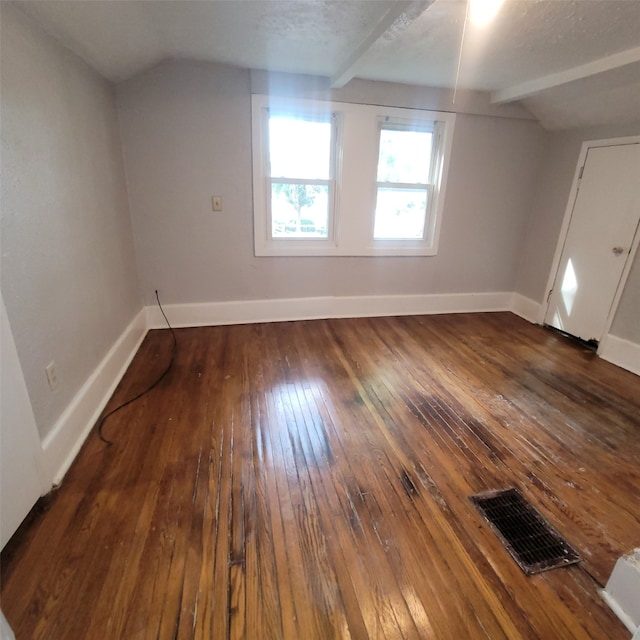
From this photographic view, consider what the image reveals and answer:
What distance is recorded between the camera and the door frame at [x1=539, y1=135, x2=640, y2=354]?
3.00 metres

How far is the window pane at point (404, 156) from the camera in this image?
3521 millimetres

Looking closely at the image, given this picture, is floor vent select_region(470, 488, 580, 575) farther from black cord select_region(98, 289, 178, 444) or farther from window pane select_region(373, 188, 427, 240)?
window pane select_region(373, 188, 427, 240)

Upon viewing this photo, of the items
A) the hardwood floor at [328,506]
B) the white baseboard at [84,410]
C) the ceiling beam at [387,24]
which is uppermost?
the ceiling beam at [387,24]

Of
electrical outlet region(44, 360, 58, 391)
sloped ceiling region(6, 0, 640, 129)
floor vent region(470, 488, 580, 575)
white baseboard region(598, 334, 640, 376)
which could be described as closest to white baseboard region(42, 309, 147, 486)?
electrical outlet region(44, 360, 58, 391)

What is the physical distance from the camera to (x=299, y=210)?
3525 mm

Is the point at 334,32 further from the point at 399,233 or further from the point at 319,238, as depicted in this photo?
the point at 399,233

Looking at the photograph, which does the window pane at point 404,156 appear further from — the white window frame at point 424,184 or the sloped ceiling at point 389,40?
the sloped ceiling at point 389,40

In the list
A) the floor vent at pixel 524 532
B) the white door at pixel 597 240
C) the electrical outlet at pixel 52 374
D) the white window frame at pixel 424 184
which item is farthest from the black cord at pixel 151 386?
the white door at pixel 597 240

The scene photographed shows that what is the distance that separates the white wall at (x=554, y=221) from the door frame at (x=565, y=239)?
0.12 ft

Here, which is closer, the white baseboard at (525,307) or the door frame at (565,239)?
the door frame at (565,239)

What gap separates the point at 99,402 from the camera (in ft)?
7.25

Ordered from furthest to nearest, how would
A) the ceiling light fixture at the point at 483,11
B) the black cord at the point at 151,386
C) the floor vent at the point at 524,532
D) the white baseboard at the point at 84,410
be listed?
the black cord at the point at 151,386 < the ceiling light fixture at the point at 483,11 < the white baseboard at the point at 84,410 < the floor vent at the point at 524,532

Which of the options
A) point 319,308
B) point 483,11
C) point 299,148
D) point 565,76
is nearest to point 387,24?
point 483,11

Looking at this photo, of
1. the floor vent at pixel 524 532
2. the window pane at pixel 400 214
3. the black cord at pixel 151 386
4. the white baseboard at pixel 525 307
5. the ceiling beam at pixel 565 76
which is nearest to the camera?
the floor vent at pixel 524 532
